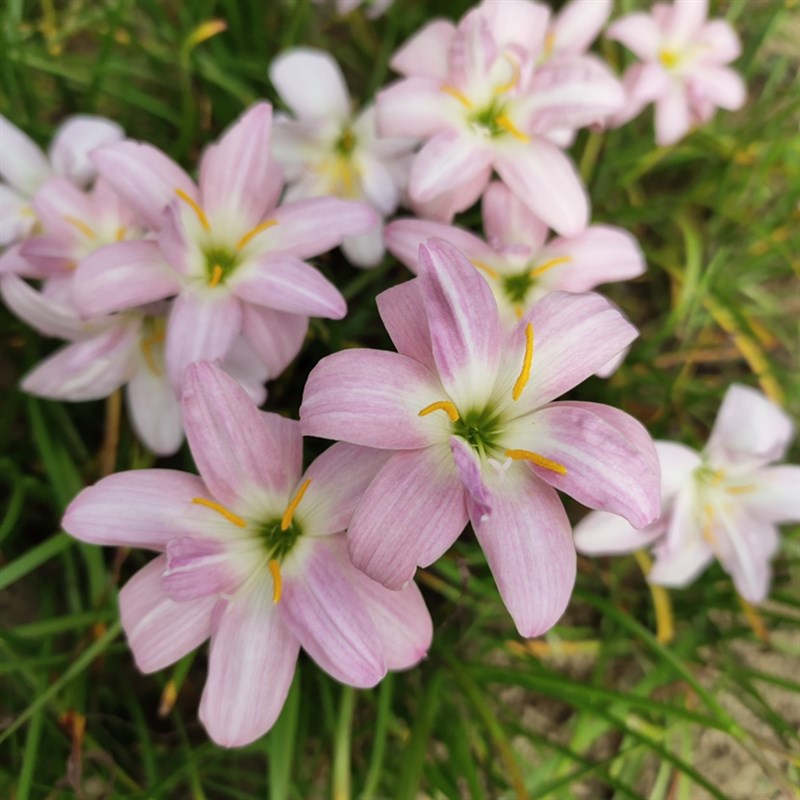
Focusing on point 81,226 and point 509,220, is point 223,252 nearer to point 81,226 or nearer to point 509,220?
point 81,226

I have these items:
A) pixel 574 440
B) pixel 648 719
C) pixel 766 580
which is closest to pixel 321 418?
pixel 574 440

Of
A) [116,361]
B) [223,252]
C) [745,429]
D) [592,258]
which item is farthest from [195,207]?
[745,429]

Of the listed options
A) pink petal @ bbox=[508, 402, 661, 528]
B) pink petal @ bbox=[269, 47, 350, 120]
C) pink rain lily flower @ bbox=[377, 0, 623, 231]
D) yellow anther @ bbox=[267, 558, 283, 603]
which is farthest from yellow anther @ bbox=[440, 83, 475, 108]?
yellow anther @ bbox=[267, 558, 283, 603]

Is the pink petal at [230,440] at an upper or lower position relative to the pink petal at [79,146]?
lower

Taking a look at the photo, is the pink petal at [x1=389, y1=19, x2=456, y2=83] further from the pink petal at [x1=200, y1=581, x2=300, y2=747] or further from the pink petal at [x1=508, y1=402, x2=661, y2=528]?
the pink petal at [x1=200, y1=581, x2=300, y2=747]

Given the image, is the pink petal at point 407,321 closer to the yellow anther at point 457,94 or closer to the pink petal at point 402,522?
the pink petal at point 402,522

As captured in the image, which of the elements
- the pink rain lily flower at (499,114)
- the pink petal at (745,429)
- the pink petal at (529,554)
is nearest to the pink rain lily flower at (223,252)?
the pink rain lily flower at (499,114)
